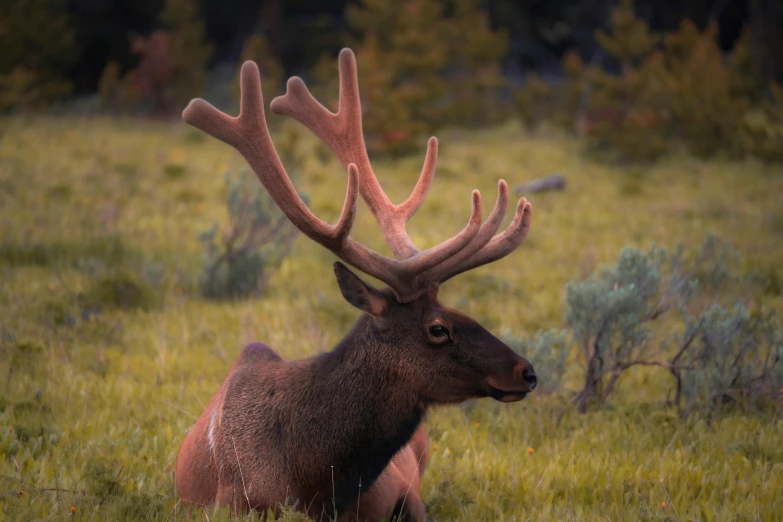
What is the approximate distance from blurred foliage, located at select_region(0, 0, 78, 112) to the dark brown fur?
1657 centimetres

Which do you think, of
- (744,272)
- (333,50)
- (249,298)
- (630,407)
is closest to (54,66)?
(333,50)

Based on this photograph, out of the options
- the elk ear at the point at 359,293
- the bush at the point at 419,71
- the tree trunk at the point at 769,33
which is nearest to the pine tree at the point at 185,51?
the bush at the point at 419,71

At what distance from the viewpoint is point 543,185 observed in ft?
43.5

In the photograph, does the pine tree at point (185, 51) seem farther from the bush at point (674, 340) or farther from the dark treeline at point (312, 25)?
the bush at point (674, 340)

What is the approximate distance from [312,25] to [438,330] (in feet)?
80.2

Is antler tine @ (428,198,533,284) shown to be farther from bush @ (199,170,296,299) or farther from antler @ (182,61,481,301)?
bush @ (199,170,296,299)

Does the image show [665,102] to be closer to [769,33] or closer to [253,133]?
[769,33]

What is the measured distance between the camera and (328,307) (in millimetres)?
7215

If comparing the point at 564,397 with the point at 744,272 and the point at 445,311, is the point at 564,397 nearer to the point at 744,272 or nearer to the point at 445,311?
the point at 445,311

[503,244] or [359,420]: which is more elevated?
[503,244]

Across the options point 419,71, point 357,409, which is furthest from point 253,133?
point 419,71

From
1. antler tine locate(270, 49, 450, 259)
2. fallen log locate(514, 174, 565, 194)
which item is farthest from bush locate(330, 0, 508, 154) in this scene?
antler tine locate(270, 49, 450, 259)

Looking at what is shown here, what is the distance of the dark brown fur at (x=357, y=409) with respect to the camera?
3648 millimetres

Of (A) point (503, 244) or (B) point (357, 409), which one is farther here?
(A) point (503, 244)
